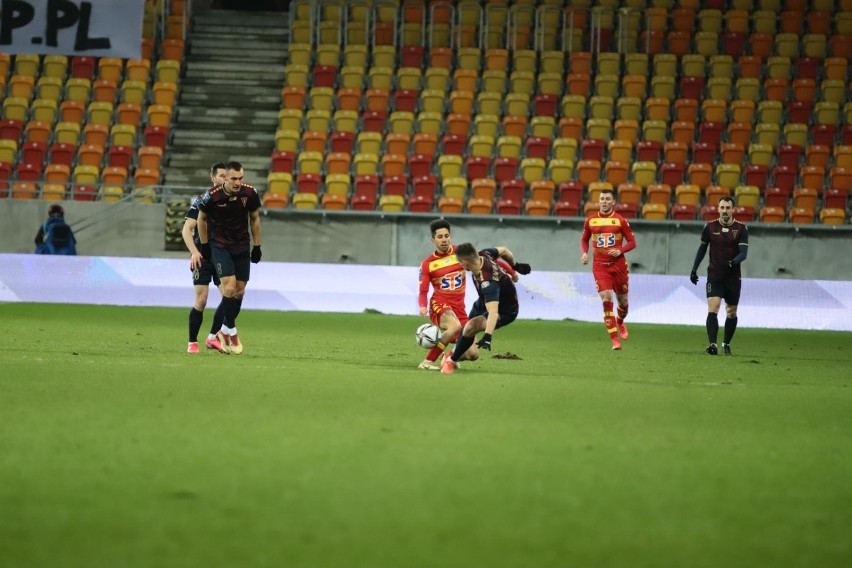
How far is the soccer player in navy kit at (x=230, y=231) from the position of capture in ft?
Result: 41.3

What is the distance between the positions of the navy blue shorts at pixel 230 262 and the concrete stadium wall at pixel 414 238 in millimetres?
12899

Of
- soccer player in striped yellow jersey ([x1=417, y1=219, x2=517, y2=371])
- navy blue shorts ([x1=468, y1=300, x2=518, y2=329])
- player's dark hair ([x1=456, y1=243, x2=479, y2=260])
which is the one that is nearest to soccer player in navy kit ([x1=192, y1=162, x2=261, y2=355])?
soccer player in striped yellow jersey ([x1=417, y1=219, x2=517, y2=371])

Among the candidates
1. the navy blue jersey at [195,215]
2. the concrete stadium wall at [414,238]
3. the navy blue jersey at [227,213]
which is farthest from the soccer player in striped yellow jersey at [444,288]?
the concrete stadium wall at [414,238]

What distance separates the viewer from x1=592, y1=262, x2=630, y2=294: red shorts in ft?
54.8

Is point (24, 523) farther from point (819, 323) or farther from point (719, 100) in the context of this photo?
point (719, 100)

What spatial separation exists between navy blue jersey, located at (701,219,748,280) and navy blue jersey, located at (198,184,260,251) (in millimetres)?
5871

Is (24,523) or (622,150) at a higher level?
(622,150)

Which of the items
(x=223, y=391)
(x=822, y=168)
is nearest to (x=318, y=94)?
(x=822, y=168)

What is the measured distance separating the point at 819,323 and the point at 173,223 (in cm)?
1249

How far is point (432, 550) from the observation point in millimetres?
4527

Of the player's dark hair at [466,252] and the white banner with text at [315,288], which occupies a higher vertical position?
the player's dark hair at [466,252]

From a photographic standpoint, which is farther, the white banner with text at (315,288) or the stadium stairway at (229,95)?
the stadium stairway at (229,95)

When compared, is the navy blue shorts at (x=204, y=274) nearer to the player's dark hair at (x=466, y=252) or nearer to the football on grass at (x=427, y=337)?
the football on grass at (x=427, y=337)

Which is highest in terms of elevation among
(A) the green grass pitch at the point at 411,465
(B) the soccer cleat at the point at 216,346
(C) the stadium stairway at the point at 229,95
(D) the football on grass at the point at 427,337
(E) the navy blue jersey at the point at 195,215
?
(C) the stadium stairway at the point at 229,95
